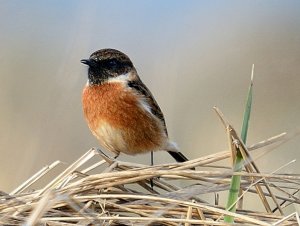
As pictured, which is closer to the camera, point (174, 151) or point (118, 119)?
point (118, 119)

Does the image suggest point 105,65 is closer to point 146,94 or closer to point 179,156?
point 146,94

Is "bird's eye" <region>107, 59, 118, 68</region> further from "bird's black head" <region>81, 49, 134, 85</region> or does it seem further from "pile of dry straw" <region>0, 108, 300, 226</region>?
"pile of dry straw" <region>0, 108, 300, 226</region>

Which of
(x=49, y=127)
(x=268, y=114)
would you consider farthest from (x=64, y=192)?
(x=268, y=114)

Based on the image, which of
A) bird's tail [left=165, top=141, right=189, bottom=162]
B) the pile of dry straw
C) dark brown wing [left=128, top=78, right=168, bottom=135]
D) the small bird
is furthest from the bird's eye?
the pile of dry straw

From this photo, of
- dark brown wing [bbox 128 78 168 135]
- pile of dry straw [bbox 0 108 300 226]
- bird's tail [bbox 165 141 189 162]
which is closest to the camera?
pile of dry straw [bbox 0 108 300 226]

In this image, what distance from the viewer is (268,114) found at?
578cm

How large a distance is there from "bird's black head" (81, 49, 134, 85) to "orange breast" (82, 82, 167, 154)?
9 centimetres

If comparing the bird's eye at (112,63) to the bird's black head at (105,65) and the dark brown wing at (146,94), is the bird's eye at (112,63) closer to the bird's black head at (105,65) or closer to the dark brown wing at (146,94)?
the bird's black head at (105,65)

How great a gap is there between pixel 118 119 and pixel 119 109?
0.06m

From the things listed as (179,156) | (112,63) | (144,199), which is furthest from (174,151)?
(144,199)

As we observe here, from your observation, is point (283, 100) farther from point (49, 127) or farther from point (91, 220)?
point (91, 220)

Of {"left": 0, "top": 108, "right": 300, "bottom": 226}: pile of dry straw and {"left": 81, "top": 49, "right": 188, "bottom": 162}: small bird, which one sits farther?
{"left": 81, "top": 49, "right": 188, "bottom": 162}: small bird

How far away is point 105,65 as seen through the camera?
4.75m

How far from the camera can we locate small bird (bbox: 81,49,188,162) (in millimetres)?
4465
